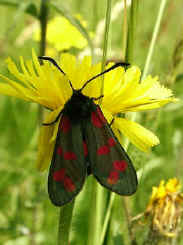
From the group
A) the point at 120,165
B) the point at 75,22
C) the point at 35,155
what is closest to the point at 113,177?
the point at 120,165

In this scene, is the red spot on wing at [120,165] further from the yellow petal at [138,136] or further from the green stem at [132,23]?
the green stem at [132,23]

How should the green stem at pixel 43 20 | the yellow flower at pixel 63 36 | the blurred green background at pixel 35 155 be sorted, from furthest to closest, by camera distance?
the yellow flower at pixel 63 36 → the green stem at pixel 43 20 → the blurred green background at pixel 35 155

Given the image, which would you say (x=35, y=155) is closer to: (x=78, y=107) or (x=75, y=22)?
(x=75, y=22)

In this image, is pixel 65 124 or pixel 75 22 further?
pixel 75 22

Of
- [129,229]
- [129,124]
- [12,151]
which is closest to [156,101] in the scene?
[129,124]

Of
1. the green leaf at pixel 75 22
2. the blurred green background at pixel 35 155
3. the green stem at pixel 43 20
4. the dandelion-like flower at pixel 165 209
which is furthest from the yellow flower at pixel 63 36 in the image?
the dandelion-like flower at pixel 165 209

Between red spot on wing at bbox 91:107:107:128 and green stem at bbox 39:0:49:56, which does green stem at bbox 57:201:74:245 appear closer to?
red spot on wing at bbox 91:107:107:128
